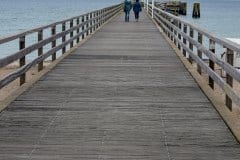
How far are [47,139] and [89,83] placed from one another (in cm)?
486

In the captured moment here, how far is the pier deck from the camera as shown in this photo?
24.3ft

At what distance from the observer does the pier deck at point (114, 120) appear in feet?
24.3

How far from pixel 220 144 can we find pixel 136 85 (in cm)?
489

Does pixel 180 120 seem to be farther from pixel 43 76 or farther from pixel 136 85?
pixel 43 76

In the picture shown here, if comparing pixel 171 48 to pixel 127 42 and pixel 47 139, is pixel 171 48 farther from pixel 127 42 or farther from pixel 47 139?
pixel 47 139

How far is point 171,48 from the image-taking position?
2214cm

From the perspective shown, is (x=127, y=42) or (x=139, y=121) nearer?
(x=139, y=121)

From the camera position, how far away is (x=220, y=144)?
25.4 feet

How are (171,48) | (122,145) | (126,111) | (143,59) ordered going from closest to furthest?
(122,145) < (126,111) < (143,59) < (171,48)

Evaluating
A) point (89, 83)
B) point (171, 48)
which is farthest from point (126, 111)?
point (171, 48)

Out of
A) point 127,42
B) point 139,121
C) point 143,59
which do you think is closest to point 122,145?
point 139,121

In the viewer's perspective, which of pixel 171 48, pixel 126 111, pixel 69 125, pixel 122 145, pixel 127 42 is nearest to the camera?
pixel 122 145

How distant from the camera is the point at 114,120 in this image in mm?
9070

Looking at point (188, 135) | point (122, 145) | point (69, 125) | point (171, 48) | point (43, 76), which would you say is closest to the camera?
point (122, 145)
